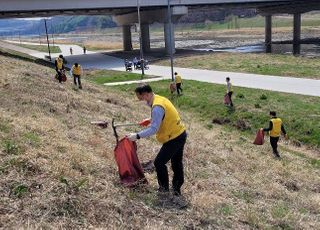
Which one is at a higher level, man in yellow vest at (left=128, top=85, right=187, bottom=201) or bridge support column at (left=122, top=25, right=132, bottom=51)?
man in yellow vest at (left=128, top=85, right=187, bottom=201)

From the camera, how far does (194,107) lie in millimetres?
22141

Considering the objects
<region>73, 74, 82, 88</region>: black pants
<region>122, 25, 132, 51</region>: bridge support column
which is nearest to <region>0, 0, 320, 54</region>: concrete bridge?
<region>122, 25, 132, 51</region>: bridge support column

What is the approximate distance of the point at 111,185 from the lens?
7008 mm

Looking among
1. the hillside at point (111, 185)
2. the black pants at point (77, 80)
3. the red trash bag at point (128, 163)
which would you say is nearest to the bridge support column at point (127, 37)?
the black pants at point (77, 80)

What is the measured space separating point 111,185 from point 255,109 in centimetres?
1350

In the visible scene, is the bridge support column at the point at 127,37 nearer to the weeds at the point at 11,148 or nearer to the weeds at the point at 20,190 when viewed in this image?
the weeds at the point at 11,148

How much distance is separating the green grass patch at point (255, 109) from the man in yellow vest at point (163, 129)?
9995 mm

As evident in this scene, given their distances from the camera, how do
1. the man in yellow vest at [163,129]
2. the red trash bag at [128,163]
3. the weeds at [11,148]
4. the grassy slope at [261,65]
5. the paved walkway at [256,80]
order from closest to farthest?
the man in yellow vest at [163,129]
the red trash bag at [128,163]
the weeds at [11,148]
the paved walkway at [256,80]
the grassy slope at [261,65]

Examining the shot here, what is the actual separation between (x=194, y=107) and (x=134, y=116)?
6817mm

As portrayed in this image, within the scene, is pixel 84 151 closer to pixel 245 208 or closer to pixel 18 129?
pixel 18 129

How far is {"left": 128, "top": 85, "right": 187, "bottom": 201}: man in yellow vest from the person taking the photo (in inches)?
256

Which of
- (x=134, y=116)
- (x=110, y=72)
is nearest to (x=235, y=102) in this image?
(x=134, y=116)

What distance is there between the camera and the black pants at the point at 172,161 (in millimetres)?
6742

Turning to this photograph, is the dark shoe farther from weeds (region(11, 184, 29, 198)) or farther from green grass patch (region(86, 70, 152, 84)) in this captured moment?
green grass patch (region(86, 70, 152, 84))
